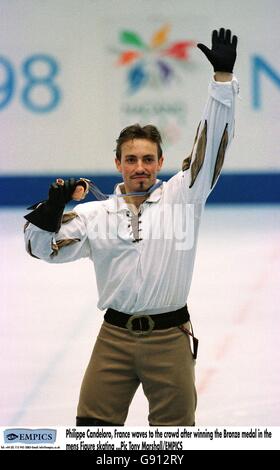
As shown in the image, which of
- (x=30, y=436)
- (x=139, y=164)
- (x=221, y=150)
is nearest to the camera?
(x=30, y=436)

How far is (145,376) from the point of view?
2.50 m

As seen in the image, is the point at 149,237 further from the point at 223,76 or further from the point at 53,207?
the point at 223,76

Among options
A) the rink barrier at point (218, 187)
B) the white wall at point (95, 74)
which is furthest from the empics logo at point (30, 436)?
the white wall at point (95, 74)

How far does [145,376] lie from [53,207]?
558mm

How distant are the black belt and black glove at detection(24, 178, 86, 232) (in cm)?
32

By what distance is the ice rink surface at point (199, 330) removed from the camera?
3295 mm

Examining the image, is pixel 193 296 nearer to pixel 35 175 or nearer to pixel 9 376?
pixel 9 376

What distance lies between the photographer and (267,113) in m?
7.84

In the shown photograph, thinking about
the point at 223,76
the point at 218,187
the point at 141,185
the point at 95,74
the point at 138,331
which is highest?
the point at 223,76

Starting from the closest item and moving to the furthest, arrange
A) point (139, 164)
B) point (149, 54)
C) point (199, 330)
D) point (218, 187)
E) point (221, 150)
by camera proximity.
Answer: point (221, 150) → point (139, 164) → point (199, 330) → point (149, 54) → point (218, 187)

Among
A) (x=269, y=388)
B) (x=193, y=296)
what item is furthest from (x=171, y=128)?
(x=269, y=388)

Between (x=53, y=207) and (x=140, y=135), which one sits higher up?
(x=140, y=135)

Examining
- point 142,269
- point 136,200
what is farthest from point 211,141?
point 142,269

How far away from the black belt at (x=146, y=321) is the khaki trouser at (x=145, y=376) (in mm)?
15
